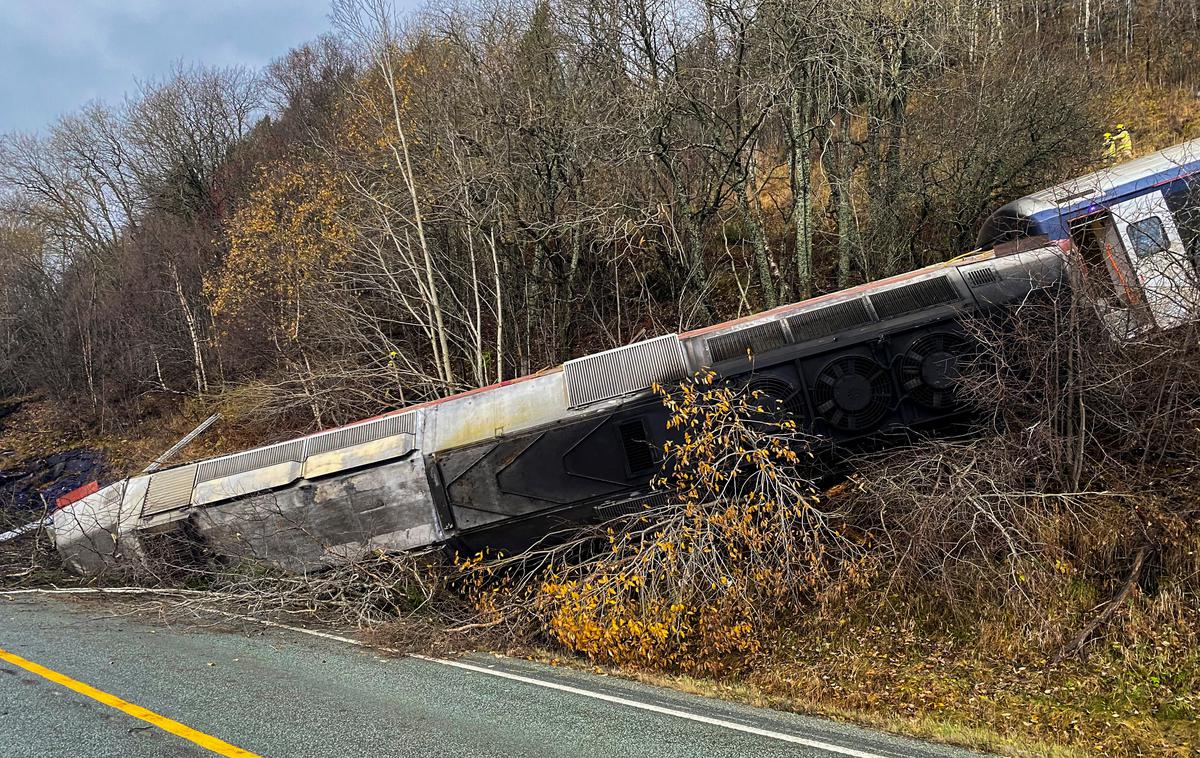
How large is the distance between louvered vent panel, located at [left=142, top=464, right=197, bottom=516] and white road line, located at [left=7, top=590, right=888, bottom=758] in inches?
57.1

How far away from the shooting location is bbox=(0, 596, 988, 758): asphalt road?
5.31 m

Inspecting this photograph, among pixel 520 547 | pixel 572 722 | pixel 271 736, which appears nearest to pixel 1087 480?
pixel 572 722

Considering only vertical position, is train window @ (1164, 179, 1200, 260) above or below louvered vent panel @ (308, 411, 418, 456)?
below

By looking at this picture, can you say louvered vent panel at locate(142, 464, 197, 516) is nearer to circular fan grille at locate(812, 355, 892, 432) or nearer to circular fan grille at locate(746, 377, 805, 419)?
circular fan grille at locate(746, 377, 805, 419)

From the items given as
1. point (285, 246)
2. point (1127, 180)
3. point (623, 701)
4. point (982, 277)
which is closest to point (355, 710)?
point (623, 701)

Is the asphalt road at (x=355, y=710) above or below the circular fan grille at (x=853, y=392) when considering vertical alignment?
below

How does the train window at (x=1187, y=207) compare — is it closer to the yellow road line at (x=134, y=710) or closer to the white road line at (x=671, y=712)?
the white road line at (x=671, y=712)

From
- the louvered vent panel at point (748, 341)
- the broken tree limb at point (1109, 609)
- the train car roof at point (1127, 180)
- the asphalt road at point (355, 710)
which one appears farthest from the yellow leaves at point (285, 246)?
the broken tree limb at point (1109, 609)

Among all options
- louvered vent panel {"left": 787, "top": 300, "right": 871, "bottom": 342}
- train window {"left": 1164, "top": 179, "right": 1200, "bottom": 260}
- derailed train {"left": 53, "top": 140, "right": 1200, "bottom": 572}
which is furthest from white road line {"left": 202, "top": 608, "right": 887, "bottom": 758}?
train window {"left": 1164, "top": 179, "right": 1200, "bottom": 260}

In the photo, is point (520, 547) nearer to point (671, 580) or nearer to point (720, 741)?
point (671, 580)

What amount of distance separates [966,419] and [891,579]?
214cm

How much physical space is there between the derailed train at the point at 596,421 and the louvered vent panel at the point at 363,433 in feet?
0.06

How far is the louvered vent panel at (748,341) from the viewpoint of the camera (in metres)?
8.32

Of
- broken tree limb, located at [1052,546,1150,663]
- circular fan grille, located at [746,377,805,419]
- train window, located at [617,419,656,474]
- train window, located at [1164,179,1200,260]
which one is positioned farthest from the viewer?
train window, located at [617,419,656,474]
